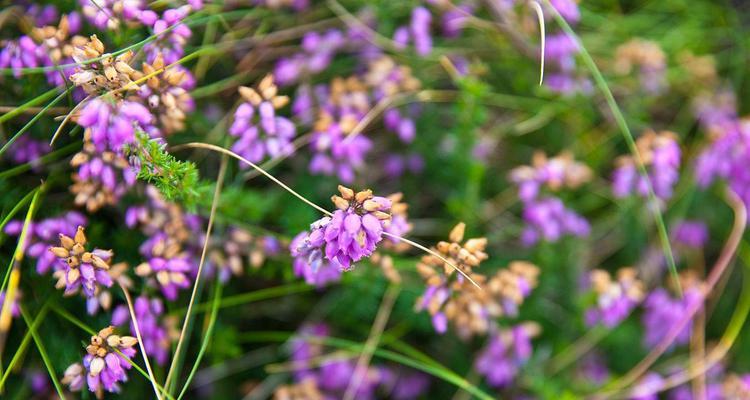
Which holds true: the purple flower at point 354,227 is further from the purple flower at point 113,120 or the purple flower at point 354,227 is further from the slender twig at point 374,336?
the slender twig at point 374,336

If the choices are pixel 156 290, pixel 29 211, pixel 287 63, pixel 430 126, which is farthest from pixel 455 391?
pixel 29 211

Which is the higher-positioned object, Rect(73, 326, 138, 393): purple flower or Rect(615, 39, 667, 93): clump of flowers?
Rect(615, 39, 667, 93): clump of flowers

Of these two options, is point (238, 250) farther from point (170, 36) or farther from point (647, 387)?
point (647, 387)

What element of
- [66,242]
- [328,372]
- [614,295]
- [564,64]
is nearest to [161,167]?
[66,242]

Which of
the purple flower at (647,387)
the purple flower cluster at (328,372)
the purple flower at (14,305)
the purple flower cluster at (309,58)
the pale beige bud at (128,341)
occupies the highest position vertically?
the purple flower cluster at (309,58)

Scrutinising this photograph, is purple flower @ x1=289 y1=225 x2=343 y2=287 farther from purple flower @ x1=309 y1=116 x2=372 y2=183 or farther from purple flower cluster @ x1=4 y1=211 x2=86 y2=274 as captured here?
purple flower cluster @ x1=4 y1=211 x2=86 y2=274

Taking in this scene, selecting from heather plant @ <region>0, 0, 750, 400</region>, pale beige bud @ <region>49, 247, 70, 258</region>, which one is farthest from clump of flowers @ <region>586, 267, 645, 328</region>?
pale beige bud @ <region>49, 247, 70, 258</region>

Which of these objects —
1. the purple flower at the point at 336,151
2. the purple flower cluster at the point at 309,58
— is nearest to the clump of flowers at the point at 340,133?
the purple flower at the point at 336,151

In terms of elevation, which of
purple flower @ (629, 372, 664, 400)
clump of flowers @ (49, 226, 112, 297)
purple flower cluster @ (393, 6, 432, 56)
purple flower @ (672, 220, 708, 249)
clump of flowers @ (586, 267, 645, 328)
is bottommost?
purple flower @ (629, 372, 664, 400)
